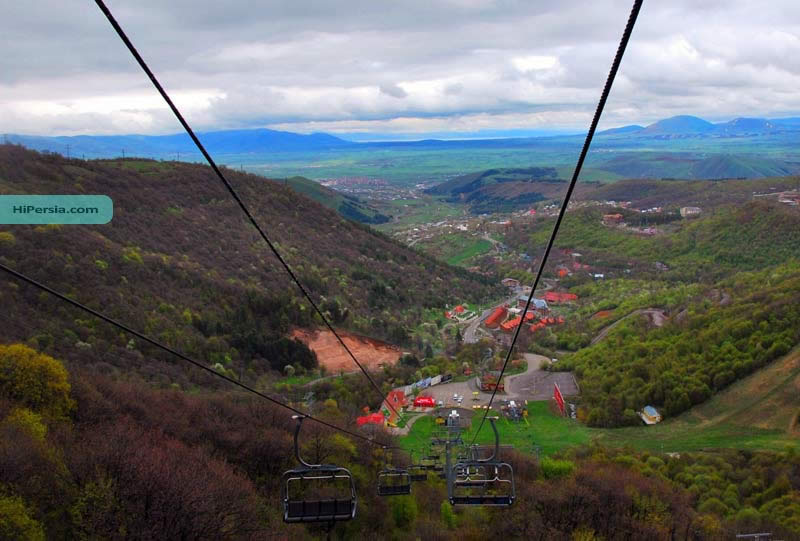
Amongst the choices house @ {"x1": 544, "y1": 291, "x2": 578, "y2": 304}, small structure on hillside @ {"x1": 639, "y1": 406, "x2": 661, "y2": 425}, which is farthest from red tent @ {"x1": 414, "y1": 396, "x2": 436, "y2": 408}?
house @ {"x1": 544, "y1": 291, "x2": 578, "y2": 304}

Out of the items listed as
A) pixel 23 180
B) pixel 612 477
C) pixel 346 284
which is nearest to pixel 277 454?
pixel 612 477

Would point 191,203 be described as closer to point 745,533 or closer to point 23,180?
point 23,180

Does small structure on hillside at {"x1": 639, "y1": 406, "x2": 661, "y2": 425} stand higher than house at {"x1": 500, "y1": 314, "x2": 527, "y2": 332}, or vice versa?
house at {"x1": 500, "y1": 314, "x2": 527, "y2": 332}

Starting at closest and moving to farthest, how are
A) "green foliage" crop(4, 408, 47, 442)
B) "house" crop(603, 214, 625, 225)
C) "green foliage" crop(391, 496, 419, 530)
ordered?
1. "green foliage" crop(4, 408, 47, 442)
2. "green foliage" crop(391, 496, 419, 530)
3. "house" crop(603, 214, 625, 225)

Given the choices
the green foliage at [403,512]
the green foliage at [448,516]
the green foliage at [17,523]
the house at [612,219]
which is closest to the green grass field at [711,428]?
the green foliage at [448,516]

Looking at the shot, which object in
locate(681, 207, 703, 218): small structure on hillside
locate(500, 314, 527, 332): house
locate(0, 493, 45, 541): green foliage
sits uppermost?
locate(681, 207, 703, 218): small structure on hillside

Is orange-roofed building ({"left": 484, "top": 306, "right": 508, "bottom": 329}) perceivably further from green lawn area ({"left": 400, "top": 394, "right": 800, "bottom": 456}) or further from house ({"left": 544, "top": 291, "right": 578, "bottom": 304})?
green lawn area ({"left": 400, "top": 394, "right": 800, "bottom": 456})

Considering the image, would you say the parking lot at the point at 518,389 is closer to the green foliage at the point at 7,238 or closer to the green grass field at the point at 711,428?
the green grass field at the point at 711,428
